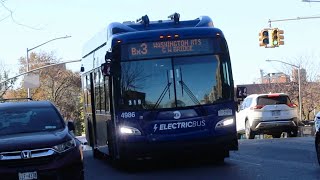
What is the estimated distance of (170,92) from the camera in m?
12.5

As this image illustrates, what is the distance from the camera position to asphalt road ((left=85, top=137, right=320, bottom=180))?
11.4m

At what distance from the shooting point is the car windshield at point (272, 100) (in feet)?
75.8

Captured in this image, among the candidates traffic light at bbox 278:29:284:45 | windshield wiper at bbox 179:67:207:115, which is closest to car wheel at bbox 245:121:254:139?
traffic light at bbox 278:29:284:45

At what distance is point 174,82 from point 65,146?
385 centimetres

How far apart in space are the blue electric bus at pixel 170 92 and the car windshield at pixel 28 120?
2.20m

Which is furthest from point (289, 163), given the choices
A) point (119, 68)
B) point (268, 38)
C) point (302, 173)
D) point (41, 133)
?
point (268, 38)

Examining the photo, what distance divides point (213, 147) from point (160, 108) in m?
1.47

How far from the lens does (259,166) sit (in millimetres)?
12805

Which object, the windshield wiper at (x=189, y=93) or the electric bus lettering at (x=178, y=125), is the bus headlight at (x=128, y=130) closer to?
the electric bus lettering at (x=178, y=125)

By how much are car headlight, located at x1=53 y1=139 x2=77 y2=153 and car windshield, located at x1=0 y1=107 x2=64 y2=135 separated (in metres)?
0.72

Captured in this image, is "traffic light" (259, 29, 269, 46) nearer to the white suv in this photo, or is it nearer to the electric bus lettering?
the white suv

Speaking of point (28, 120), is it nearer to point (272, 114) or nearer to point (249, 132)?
point (272, 114)

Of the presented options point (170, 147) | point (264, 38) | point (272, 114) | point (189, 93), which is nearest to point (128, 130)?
point (170, 147)

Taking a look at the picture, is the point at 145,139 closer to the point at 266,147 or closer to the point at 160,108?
the point at 160,108
